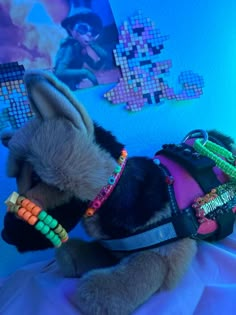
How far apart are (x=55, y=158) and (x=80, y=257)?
22 cm

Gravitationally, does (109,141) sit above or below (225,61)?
below

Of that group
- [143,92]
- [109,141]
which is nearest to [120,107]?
[143,92]

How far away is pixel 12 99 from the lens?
0.72m

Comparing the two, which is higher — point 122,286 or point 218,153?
point 218,153

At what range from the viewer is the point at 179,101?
837 mm

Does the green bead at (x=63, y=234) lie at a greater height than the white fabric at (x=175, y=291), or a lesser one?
greater

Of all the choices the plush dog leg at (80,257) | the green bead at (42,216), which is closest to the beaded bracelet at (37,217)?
the green bead at (42,216)

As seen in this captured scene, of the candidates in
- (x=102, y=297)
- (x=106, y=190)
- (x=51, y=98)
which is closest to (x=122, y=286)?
(x=102, y=297)

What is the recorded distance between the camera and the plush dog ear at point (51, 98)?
1.65 feet

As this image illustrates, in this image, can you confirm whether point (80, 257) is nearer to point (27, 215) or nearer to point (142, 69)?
point (27, 215)

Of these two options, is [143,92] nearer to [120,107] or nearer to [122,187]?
[120,107]

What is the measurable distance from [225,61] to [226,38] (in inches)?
2.0

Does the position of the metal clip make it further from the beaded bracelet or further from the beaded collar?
the beaded bracelet

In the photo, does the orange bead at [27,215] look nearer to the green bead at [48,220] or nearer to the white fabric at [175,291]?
the green bead at [48,220]
